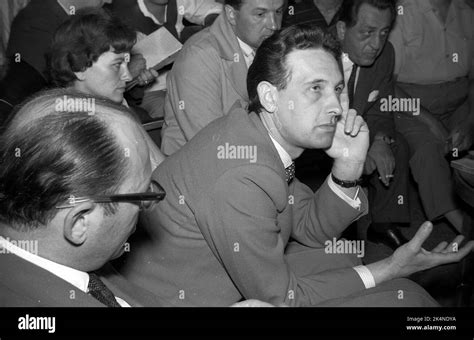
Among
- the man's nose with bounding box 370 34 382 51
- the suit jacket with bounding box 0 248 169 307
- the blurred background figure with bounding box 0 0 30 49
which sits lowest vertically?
the suit jacket with bounding box 0 248 169 307

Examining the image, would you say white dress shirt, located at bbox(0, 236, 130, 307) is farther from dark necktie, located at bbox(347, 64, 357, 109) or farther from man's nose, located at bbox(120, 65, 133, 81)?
dark necktie, located at bbox(347, 64, 357, 109)

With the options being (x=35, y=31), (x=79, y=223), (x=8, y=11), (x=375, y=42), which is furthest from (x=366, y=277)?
(x=8, y=11)

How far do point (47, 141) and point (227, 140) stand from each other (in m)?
0.49

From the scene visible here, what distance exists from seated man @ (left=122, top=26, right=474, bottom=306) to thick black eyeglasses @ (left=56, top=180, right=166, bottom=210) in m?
0.27

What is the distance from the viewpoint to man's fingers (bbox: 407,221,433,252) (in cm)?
120

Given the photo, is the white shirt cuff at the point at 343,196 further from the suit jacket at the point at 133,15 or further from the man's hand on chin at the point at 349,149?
the suit jacket at the point at 133,15

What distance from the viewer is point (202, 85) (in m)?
1.91

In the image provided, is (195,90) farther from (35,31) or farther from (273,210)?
(273,210)

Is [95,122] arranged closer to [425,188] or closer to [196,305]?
[196,305]

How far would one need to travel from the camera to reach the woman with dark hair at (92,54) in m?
1.82

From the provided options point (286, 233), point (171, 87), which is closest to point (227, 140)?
point (286, 233)

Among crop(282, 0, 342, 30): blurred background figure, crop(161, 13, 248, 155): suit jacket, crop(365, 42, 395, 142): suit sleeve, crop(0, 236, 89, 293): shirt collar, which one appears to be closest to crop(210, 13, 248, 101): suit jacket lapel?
crop(161, 13, 248, 155): suit jacket

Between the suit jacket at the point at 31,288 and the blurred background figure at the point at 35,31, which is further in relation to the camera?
the blurred background figure at the point at 35,31

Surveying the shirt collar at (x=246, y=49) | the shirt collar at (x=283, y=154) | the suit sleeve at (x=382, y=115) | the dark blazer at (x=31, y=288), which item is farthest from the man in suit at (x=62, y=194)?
the suit sleeve at (x=382, y=115)
